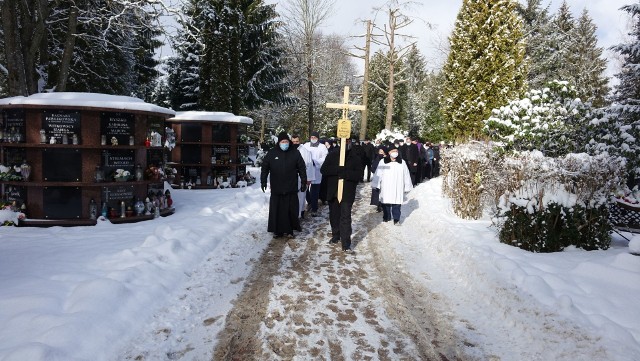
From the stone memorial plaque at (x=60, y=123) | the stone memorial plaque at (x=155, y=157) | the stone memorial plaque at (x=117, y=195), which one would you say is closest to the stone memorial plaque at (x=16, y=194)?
the stone memorial plaque at (x=60, y=123)

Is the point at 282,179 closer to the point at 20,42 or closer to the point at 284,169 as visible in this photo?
the point at 284,169

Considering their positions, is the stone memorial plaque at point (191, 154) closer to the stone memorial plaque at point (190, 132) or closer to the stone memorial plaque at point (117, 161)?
the stone memorial plaque at point (190, 132)

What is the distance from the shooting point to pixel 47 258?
6066mm

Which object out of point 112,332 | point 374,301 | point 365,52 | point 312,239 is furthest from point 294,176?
point 365,52

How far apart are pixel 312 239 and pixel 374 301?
316cm

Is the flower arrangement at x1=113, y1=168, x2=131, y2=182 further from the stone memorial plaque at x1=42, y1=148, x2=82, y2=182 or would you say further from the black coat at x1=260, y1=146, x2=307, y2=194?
the black coat at x1=260, y1=146, x2=307, y2=194

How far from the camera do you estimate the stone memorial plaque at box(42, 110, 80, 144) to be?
8391 mm

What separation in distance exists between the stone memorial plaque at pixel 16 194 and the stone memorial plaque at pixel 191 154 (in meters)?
6.33

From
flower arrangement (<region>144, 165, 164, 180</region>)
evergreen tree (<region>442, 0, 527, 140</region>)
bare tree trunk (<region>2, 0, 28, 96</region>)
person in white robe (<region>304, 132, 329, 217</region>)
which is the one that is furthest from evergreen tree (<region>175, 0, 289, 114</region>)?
evergreen tree (<region>442, 0, 527, 140</region>)

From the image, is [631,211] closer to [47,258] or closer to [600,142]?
[600,142]

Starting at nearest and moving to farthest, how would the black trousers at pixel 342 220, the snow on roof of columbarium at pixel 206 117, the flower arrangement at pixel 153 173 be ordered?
the black trousers at pixel 342 220 < the flower arrangement at pixel 153 173 < the snow on roof of columbarium at pixel 206 117

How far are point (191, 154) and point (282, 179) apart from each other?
8.04m

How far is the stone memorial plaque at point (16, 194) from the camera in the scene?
8.56 meters

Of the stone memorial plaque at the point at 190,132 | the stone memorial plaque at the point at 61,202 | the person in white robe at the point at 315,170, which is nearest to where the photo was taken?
the stone memorial plaque at the point at 61,202
